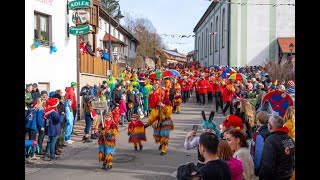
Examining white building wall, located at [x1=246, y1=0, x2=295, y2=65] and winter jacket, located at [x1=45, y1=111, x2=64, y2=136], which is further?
white building wall, located at [x1=246, y1=0, x2=295, y2=65]

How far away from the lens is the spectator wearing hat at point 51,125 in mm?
10133

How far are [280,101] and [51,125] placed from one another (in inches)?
235

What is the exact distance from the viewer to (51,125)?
10141 mm

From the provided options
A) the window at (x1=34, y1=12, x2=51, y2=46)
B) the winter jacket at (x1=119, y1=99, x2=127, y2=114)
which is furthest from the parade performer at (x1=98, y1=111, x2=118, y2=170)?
the window at (x1=34, y1=12, x2=51, y2=46)

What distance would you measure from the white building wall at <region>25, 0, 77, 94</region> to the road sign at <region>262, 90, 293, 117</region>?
10.6 metres

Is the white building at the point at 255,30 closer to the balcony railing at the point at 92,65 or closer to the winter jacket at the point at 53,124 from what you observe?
the balcony railing at the point at 92,65

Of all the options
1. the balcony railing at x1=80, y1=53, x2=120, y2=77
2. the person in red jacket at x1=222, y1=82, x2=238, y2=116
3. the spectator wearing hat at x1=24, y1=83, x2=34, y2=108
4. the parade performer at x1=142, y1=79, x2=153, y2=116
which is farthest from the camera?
the balcony railing at x1=80, y1=53, x2=120, y2=77

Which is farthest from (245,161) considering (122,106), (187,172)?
(122,106)

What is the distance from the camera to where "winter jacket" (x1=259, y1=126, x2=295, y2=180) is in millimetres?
4965

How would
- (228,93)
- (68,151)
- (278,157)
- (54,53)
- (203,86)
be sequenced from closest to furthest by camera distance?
(278,157)
(68,151)
(54,53)
(228,93)
(203,86)

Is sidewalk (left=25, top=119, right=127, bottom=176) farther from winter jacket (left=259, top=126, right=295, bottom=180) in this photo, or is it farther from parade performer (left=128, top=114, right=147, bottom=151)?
winter jacket (left=259, top=126, right=295, bottom=180)

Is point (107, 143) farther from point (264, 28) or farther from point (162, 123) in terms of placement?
point (264, 28)
